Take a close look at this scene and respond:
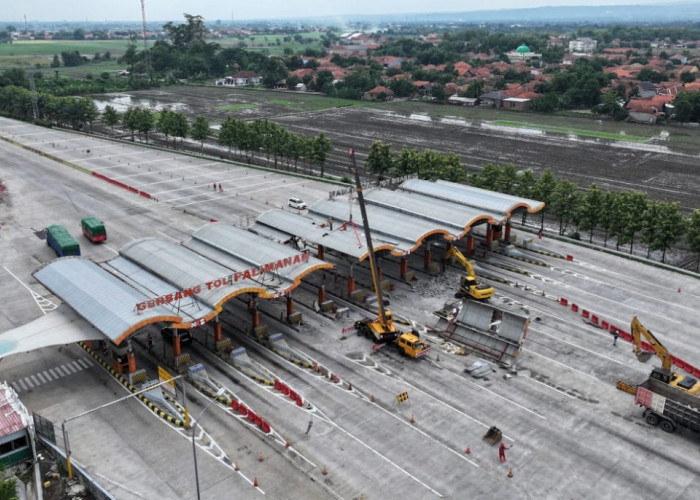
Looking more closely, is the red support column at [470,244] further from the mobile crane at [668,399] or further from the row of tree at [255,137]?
the row of tree at [255,137]

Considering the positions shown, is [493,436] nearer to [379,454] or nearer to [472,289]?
[379,454]

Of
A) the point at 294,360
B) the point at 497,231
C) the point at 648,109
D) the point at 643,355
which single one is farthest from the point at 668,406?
the point at 648,109

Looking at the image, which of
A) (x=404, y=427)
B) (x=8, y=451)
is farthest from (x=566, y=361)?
(x=8, y=451)

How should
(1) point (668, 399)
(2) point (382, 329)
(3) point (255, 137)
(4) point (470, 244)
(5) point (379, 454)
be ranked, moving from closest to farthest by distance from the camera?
(5) point (379, 454)
(1) point (668, 399)
(2) point (382, 329)
(4) point (470, 244)
(3) point (255, 137)

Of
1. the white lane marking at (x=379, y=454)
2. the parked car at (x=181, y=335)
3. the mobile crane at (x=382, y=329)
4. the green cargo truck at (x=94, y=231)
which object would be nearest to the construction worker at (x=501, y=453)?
the white lane marking at (x=379, y=454)

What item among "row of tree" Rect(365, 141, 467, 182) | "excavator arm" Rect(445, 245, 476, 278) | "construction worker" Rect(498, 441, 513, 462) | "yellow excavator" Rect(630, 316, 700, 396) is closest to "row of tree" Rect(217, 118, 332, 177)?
"row of tree" Rect(365, 141, 467, 182)

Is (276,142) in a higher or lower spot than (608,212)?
higher

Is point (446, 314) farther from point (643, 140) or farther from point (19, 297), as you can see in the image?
point (643, 140)
